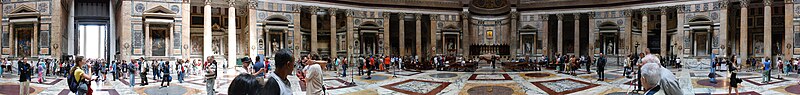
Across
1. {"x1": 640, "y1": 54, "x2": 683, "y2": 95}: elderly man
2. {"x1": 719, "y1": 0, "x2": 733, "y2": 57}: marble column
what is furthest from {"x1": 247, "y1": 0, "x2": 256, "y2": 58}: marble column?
{"x1": 640, "y1": 54, "x2": 683, "y2": 95}: elderly man

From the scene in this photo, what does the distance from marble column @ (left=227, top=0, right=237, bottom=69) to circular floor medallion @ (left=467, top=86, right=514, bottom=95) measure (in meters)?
19.1

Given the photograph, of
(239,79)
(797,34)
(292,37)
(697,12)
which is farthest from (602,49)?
(239,79)

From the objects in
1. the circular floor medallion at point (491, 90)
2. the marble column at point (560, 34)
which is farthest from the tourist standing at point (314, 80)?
the marble column at point (560, 34)

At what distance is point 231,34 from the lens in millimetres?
29078

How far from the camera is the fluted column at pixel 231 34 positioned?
2884 cm

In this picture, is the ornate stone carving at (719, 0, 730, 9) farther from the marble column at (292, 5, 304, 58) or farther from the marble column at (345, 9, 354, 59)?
the marble column at (292, 5, 304, 58)

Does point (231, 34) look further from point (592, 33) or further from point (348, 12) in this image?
point (592, 33)

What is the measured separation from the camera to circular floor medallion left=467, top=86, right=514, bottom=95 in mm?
12071

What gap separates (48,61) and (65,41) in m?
4.20

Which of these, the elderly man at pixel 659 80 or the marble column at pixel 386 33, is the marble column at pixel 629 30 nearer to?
the marble column at pixel 386 33

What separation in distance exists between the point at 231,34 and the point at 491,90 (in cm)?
2015

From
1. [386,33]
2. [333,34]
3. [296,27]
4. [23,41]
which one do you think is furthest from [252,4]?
[23,41]

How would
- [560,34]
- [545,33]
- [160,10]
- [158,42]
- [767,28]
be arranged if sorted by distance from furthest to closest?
[545,33]
[560,34]
[767,28]
[158,42]
[160,10]

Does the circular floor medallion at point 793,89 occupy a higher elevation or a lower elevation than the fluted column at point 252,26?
lower
